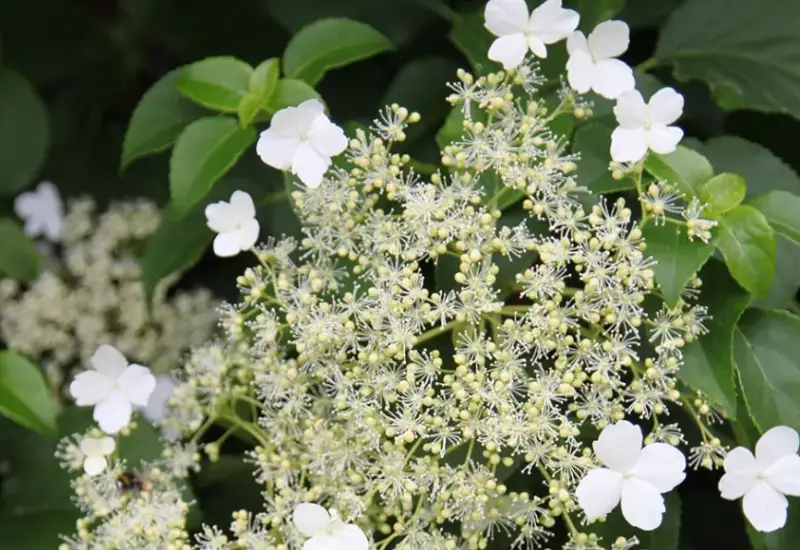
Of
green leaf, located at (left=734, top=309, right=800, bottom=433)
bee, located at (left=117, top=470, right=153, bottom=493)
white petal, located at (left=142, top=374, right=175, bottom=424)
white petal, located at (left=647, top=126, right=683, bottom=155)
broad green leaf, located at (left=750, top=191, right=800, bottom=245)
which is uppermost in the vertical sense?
white petal, located at (left=647, top=126, right=683, bottom=155)

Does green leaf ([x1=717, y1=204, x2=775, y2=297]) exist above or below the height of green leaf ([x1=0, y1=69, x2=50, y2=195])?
above

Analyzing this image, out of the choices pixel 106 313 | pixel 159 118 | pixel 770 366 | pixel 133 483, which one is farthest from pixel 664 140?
pixel 106 313

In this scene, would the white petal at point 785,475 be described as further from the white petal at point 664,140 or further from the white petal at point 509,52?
the white petal at point 509,52

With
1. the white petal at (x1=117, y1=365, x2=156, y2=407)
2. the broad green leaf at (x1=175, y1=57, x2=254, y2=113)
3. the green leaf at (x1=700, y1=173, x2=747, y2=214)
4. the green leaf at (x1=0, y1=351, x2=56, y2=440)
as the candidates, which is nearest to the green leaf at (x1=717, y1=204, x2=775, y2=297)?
the green leaf at (x1=700, y1=173, x2=747, y2=214)

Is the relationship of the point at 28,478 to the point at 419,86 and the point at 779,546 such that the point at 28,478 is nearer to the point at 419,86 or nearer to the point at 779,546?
the point at 419,86

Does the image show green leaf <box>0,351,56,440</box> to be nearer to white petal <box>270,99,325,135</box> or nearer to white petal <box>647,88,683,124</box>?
white petal <box>270,99,325,135</box>

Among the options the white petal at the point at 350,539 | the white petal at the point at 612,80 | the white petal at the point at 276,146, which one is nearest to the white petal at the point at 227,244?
the white petal at the point at 276,146
